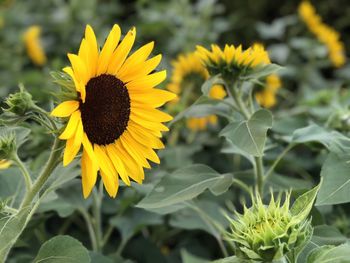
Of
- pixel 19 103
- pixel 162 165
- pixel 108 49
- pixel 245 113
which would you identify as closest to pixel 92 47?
pixel 108 49

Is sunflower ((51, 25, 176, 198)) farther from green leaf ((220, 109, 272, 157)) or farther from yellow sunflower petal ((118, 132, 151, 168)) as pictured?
green leaf ((220, 109, 272, 157))

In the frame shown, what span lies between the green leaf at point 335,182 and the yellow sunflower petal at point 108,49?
353mm

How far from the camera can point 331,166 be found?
3.43 feet

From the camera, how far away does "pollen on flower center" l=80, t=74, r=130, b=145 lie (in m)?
0.93

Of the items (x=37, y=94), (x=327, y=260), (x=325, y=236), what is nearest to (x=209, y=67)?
(x=325, y=236)

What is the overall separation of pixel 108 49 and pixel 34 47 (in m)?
1.70

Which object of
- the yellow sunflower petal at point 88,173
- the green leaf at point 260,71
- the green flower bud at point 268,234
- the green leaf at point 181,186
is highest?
the green leaf at point 260,71

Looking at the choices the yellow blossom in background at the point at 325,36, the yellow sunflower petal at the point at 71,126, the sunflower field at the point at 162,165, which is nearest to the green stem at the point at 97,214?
the sunflower field at the point at 162,165

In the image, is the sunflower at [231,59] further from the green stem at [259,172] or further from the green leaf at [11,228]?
the green leaf at [11,228]

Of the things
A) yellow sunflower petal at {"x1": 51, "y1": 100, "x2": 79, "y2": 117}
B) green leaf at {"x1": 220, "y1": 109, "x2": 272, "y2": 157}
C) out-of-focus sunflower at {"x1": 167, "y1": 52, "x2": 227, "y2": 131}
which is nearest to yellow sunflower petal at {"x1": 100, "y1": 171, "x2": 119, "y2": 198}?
yellow sunflower petal at {"x1": 51, "y1": 100, "x2": 79, "y2": 117}

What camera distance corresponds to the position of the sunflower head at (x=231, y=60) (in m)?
1.13

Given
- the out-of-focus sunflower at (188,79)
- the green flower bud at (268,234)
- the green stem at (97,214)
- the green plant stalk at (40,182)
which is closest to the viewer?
the green flower bud at (268,234)

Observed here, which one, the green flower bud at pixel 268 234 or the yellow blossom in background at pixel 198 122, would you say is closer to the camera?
the green flower bud at pixel 268 234

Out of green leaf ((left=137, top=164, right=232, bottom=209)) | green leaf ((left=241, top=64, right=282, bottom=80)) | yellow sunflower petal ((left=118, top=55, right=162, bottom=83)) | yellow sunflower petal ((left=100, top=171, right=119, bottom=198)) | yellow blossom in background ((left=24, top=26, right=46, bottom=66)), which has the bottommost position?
green leaf ((left=137, top=164, right=232, bottom=209))
